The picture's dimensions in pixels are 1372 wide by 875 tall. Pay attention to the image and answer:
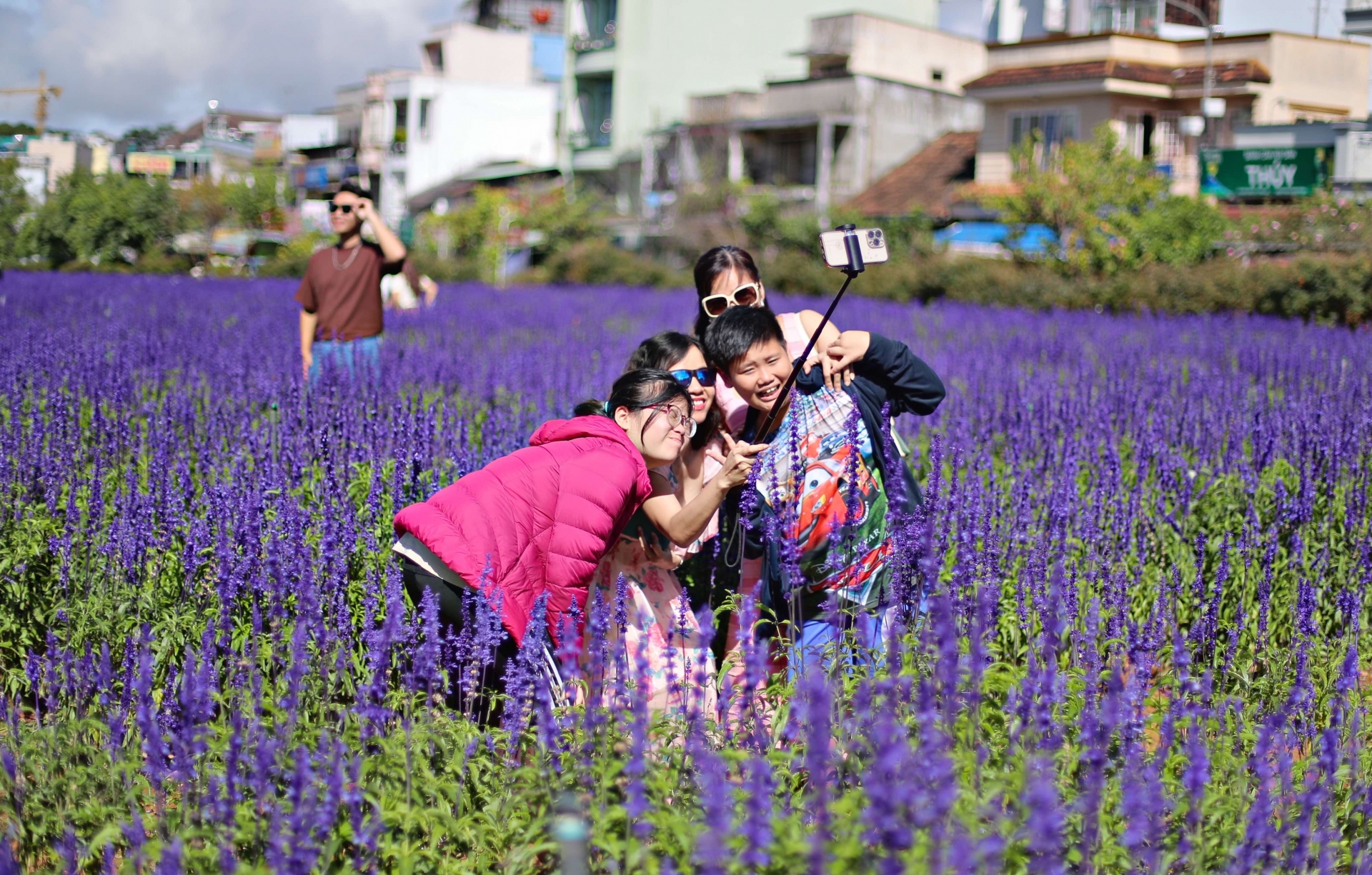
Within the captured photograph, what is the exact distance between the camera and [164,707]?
9.38 feet

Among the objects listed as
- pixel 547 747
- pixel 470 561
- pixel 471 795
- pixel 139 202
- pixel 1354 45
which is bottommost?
pixel 471 795

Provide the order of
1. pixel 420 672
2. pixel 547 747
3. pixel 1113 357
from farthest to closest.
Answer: pixel 1113 357
pixel 420 672
pixel 547 747

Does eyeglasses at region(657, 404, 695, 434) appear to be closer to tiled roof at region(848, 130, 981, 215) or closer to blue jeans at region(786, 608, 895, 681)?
blue jeans at region(786, 608, 895, 681)

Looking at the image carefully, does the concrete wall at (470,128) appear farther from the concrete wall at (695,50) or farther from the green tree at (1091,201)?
the green tree at (1091,201)

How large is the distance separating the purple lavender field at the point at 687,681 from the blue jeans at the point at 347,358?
32cm

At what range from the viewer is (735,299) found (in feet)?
13.1

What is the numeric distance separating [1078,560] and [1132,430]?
102 inches

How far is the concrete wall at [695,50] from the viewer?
4631cm

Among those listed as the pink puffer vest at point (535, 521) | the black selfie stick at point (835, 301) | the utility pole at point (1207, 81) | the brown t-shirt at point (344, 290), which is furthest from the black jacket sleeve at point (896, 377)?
the utility pole at point (1207, 81)

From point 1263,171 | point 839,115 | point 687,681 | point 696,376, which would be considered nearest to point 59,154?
point 696,376

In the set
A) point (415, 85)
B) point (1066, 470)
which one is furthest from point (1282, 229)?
point (415, 85)

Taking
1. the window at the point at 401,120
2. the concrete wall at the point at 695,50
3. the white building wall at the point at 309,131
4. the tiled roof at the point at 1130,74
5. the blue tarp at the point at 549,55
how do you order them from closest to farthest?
the tiled roof at the point at 1130,74 < the concrete wall at the point at 695,50 < the window at the point at 401,120 < the blue tarp at the point at 549,55 < the white building wall at the point at 309,131

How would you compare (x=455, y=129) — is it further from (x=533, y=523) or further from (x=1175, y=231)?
(x=533, y=523)

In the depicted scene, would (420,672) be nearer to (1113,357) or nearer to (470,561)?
(470,561)
